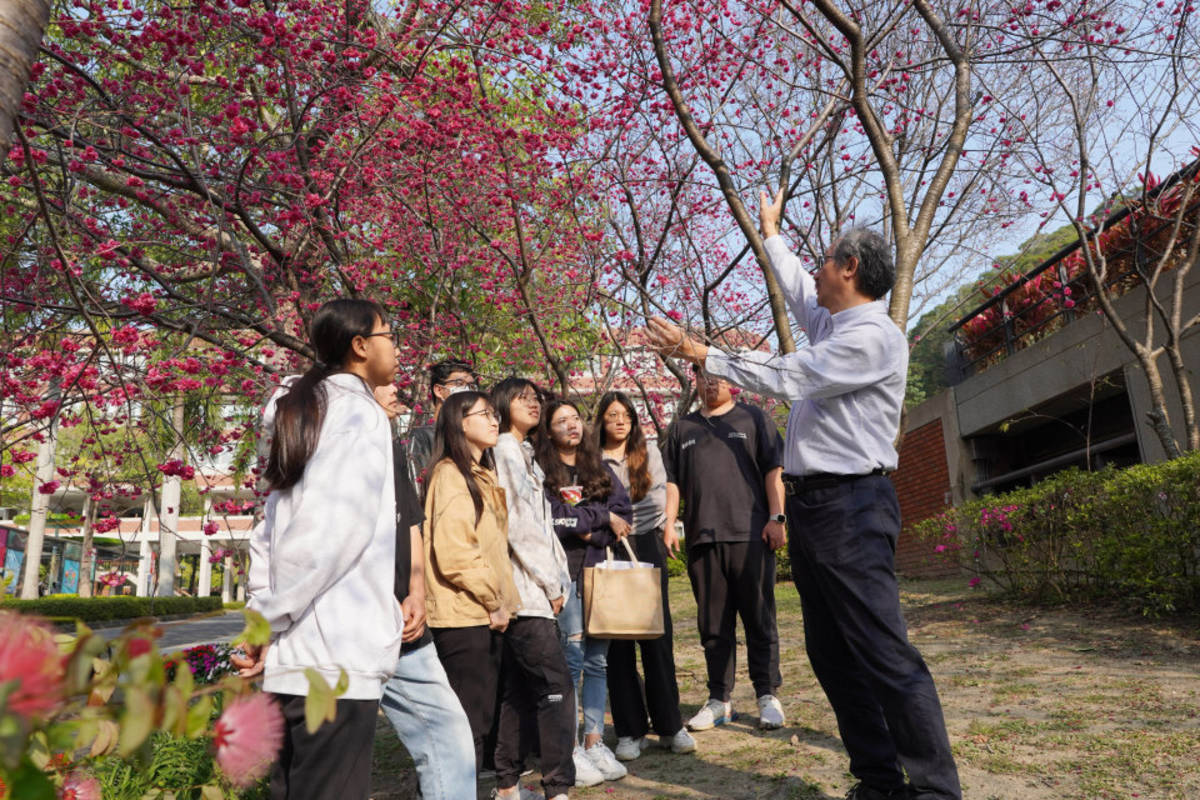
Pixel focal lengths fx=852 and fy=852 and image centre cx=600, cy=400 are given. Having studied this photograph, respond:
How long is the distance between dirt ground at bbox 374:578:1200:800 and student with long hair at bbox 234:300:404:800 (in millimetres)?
2024

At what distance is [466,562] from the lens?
3262mm

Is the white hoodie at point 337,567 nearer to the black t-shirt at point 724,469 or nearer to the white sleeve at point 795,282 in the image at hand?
the white sleeve at point 795,282

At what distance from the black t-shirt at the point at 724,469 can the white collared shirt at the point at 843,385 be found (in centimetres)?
162

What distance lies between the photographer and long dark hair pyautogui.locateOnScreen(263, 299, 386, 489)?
2113 millimetres

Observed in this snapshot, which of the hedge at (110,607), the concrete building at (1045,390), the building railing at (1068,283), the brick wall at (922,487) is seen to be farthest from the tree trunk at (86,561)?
the building railing at (1068,283)

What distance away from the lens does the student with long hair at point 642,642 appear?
4.31 metres

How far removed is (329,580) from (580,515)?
2403mm

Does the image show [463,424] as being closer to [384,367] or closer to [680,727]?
[384,367]

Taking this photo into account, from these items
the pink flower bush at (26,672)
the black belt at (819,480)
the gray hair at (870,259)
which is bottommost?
the pink flower bush at (26,672)

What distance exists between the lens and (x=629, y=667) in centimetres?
437

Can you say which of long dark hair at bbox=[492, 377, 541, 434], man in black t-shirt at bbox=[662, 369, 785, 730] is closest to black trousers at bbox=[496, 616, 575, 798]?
long dark hair at bbox=[492, 377, 541, 434]

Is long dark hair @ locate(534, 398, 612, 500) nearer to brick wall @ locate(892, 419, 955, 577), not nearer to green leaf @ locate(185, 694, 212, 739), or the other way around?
green leaf @ locate(185, 694, 212, 739)

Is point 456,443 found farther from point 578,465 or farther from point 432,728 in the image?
point 432,728

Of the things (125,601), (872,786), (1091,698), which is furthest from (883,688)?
(125,601)
